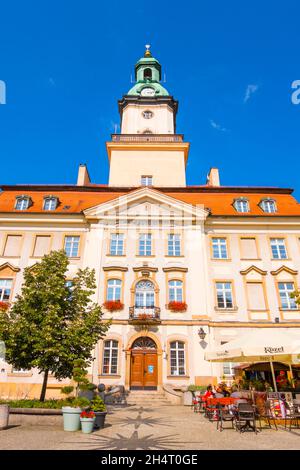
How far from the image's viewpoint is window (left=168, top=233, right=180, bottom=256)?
2406 centimetres

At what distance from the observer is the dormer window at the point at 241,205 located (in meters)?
25.9

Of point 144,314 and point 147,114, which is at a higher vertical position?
point 147,114

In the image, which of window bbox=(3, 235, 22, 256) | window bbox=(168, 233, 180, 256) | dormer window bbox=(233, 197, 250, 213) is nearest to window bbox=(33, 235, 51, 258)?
window bbox=(3, 235, 22, 256)

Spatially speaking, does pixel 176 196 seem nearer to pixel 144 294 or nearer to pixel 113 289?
pixel 144 294

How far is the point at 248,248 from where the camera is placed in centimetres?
2441

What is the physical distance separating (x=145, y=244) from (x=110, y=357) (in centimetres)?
805

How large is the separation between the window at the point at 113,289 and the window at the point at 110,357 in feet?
9.14

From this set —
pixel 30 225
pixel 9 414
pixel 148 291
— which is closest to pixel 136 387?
pixel 148 291

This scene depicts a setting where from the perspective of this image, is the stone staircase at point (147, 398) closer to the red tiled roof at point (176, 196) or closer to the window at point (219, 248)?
the window at point (219, 248)

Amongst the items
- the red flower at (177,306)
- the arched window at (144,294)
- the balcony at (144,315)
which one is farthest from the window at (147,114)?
the balcony at (144,315)

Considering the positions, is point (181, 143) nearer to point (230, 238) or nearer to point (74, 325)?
point (230, 238)

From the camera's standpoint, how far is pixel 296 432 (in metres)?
10.2

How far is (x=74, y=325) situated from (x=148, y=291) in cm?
914

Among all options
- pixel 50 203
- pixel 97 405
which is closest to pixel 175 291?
pixel 50 203
